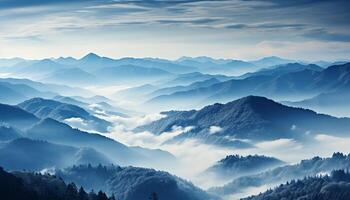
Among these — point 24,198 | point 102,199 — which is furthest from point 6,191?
point 102,199

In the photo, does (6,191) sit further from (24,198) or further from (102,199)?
(102,199)
